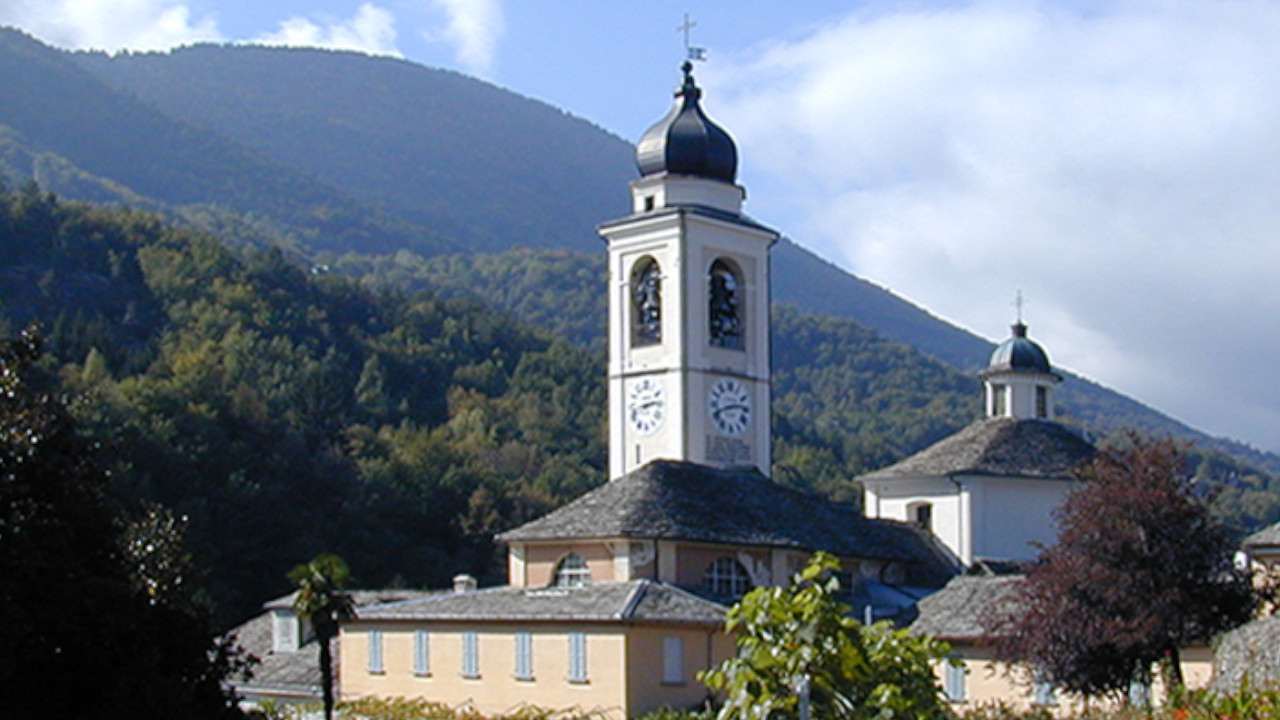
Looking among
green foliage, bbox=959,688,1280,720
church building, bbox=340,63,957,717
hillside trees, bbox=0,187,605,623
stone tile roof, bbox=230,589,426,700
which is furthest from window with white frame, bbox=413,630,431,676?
green foliage, bbox=959,688,1280,720

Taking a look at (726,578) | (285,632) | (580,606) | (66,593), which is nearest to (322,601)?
(580,606)

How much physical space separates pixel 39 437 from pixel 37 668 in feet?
8.52

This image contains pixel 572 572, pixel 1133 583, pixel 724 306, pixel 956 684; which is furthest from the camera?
pixel 724 306

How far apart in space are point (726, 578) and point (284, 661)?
13364 mm

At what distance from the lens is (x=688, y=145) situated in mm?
51469

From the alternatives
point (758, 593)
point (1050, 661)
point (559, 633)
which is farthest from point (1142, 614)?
point (758, 593)

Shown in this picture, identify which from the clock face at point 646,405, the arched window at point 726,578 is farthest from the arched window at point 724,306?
the arched window at point 726,578

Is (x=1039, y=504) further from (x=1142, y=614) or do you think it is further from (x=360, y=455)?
(x=360, y=455)

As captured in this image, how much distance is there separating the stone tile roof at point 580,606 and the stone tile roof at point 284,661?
15.0ft

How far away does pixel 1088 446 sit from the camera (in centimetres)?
5712

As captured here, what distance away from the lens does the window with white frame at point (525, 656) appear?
42750 mm

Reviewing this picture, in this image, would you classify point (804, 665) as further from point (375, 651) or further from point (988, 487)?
point (988, 487)

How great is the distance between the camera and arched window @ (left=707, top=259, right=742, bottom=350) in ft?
169

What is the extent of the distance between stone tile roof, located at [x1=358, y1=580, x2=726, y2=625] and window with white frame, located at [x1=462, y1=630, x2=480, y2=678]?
0.44 metres
